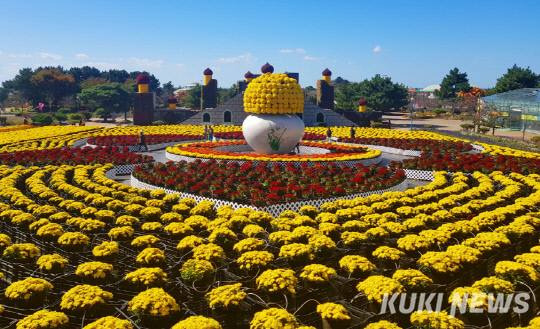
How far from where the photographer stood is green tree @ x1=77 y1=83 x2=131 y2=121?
279 feet

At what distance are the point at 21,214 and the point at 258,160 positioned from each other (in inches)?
563

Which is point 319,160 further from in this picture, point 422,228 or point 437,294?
point 437,294

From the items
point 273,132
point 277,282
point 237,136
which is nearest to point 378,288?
point 277,282

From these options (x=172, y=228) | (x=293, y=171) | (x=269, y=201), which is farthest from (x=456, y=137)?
(x=172, y=228)

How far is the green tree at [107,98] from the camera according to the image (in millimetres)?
85188

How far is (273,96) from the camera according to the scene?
28.3 meters

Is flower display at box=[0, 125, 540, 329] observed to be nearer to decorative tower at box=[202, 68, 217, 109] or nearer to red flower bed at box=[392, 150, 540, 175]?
red flower bed at box=[392, 150, 540, 175]

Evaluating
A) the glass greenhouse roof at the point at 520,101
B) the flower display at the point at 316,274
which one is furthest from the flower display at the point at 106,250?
the glass greenhouse roof at the point at 520,101

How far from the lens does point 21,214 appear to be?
1356cm

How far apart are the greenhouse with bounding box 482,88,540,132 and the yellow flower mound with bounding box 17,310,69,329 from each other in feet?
201

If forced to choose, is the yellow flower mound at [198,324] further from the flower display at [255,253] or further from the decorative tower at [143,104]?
the decorative tower at [143,104]

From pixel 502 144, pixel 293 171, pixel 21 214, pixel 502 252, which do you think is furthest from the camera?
pixel 502 144

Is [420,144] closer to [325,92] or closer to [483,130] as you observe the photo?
[483,130]

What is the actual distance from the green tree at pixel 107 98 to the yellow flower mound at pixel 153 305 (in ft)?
267
